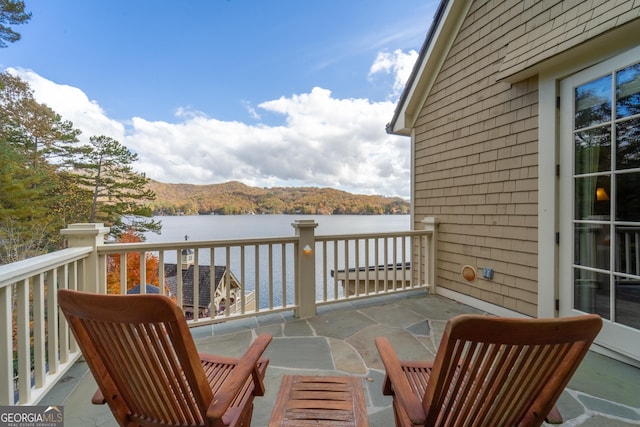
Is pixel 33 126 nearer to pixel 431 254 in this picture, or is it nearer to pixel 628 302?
pixel 431 254

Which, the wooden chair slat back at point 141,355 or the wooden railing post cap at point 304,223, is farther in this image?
the wooden railing post cap at point 304,223

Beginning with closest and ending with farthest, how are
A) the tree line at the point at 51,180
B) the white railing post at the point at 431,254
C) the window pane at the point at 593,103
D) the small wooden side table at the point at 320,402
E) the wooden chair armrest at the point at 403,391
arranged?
1. the wooden chair armrest at the point at 403,391
2. the small wooden side table at the point at 320,402
3. the window pane at the point at 593,103
4. the white railing post at the point at 431,254
5. the tree line at the point at 51,180

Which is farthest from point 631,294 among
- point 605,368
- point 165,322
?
point 165,322

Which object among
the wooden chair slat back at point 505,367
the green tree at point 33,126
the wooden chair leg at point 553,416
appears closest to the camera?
the wooden chair slat back at point 505,367

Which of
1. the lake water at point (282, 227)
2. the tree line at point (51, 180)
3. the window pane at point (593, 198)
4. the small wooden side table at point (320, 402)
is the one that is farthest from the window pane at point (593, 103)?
the tree line at point (51, 180)

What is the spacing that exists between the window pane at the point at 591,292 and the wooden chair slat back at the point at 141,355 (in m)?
3.19

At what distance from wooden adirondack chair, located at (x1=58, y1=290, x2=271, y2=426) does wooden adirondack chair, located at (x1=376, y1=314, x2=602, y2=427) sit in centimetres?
73

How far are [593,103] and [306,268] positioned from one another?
315cm

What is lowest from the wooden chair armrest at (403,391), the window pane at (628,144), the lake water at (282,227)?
the wooden chair armrest at (403,391)

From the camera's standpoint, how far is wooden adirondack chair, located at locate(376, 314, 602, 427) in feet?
2.71

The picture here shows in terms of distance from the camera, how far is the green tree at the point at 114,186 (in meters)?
12.4

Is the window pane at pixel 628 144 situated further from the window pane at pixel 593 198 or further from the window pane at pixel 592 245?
the window pane at pixel 592 245

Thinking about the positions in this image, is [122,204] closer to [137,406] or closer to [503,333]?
[137,406]

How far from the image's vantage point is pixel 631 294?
2.22m
